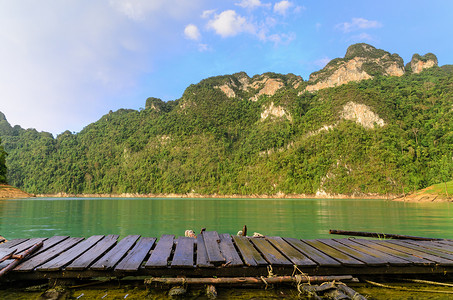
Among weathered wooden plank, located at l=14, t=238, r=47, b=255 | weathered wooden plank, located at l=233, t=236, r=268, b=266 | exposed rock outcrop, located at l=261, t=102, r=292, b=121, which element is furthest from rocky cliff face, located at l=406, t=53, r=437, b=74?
weathered wooden plank, located at l=14, t=238, r=47, b=255

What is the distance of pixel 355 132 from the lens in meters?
100

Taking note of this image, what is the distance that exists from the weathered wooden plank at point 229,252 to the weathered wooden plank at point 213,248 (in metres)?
0.09

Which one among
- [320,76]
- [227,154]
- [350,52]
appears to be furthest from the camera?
[350,52]

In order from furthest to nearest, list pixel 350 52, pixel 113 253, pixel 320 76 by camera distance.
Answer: pixel 350 52, pixel 320 76, pixel 113 253


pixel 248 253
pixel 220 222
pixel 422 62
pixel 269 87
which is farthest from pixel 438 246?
pixel 422 62

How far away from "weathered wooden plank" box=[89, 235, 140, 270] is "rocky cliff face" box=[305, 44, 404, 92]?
16700 centimetres

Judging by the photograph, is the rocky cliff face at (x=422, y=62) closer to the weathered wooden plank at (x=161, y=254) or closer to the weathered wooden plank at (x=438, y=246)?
the weathered wooden plank at (x=438, y=246)

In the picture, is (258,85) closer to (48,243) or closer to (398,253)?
(398,253)

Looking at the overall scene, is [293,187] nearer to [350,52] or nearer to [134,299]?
[134,299]

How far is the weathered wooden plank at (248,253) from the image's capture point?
430 centimetres

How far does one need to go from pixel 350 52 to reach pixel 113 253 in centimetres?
21121

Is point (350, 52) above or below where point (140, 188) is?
above

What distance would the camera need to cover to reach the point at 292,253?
16.2ft

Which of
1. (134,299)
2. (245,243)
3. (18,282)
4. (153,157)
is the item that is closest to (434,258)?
(245,243)
